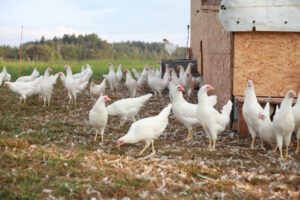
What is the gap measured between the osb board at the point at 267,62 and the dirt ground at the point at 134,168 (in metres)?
1.22

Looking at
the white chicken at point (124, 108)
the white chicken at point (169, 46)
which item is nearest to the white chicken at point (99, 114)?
the white chicken at point (124, 108)

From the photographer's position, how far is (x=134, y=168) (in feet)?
Result: 17.2

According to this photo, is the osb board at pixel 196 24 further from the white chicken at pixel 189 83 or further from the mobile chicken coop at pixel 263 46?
the mobile chicken coop at pixel 263 46

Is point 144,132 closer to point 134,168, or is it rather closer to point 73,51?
point 134,168

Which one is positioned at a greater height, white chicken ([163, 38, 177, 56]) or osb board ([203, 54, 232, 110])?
white chicken ([163, 38, 177, 56])

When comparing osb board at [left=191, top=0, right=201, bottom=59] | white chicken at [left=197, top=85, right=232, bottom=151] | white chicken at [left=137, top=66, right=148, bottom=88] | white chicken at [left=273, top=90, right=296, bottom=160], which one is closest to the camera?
white chicken at [left=273, top=90, right=296, bottom=160]

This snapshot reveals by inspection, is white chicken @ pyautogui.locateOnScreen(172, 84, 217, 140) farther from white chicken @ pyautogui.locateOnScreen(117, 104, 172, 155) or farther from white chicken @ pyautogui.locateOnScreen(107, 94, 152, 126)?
white chicken @ pyautogui.locateOnScreen(107, 94, 152, 126)

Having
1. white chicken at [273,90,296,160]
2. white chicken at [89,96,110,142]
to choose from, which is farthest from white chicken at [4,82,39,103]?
white chicken at [273,90,296,160]

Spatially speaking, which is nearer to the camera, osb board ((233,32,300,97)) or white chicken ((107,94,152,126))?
osb board ((233,32,300,97))

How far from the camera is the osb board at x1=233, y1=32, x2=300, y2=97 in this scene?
25.3 feet

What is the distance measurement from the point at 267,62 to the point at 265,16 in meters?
0.97

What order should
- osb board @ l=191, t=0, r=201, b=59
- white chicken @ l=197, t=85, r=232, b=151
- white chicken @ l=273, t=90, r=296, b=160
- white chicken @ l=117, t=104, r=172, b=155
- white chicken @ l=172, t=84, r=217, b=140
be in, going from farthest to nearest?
osb board @ l=191, t=0, r=201, b=59
white chicken @ l=172, t=84, r=217, b=140
white chicken @ l=197, t=85, r=232, b=151
white chicken @ l=117, t=104, r=172, b=155
white chicken @ l=273, t=90, r=296, b=160

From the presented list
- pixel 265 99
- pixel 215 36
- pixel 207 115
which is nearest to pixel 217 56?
pixel 215 36

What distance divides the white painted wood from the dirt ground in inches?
92.3
